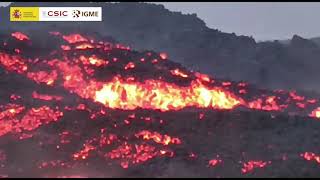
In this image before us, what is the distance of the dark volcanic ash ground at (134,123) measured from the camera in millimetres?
40750

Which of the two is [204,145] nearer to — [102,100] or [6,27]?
[102,100]

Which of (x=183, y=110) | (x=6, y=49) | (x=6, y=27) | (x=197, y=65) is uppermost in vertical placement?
(x=6, y=27)

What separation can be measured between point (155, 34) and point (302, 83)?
27.5 meters

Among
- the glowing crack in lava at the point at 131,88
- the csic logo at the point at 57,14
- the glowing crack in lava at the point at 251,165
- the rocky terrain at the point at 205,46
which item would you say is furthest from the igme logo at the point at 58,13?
the rocky terrain at the point at 205,46

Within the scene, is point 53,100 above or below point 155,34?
below

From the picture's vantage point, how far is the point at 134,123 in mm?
46250

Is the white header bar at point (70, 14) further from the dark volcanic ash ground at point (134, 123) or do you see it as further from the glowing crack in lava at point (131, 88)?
the glowing crack in lava at point (131, 88)

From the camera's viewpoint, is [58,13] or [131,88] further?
[131,88]

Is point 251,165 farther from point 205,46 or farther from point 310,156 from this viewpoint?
point 205,46

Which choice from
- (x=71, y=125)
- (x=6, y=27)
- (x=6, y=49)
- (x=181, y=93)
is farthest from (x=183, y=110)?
(x=6, y=27)

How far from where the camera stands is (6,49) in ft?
204

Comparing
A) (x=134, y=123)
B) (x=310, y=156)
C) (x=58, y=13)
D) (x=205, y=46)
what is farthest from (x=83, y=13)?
(x=205, y=46)

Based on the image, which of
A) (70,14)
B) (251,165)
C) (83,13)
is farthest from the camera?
(83,13)

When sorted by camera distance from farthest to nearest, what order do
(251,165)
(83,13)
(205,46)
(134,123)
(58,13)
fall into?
1. (205,46)
2. (58,13)
3. (83,13)
4. (134,123)
5. (251,165)
